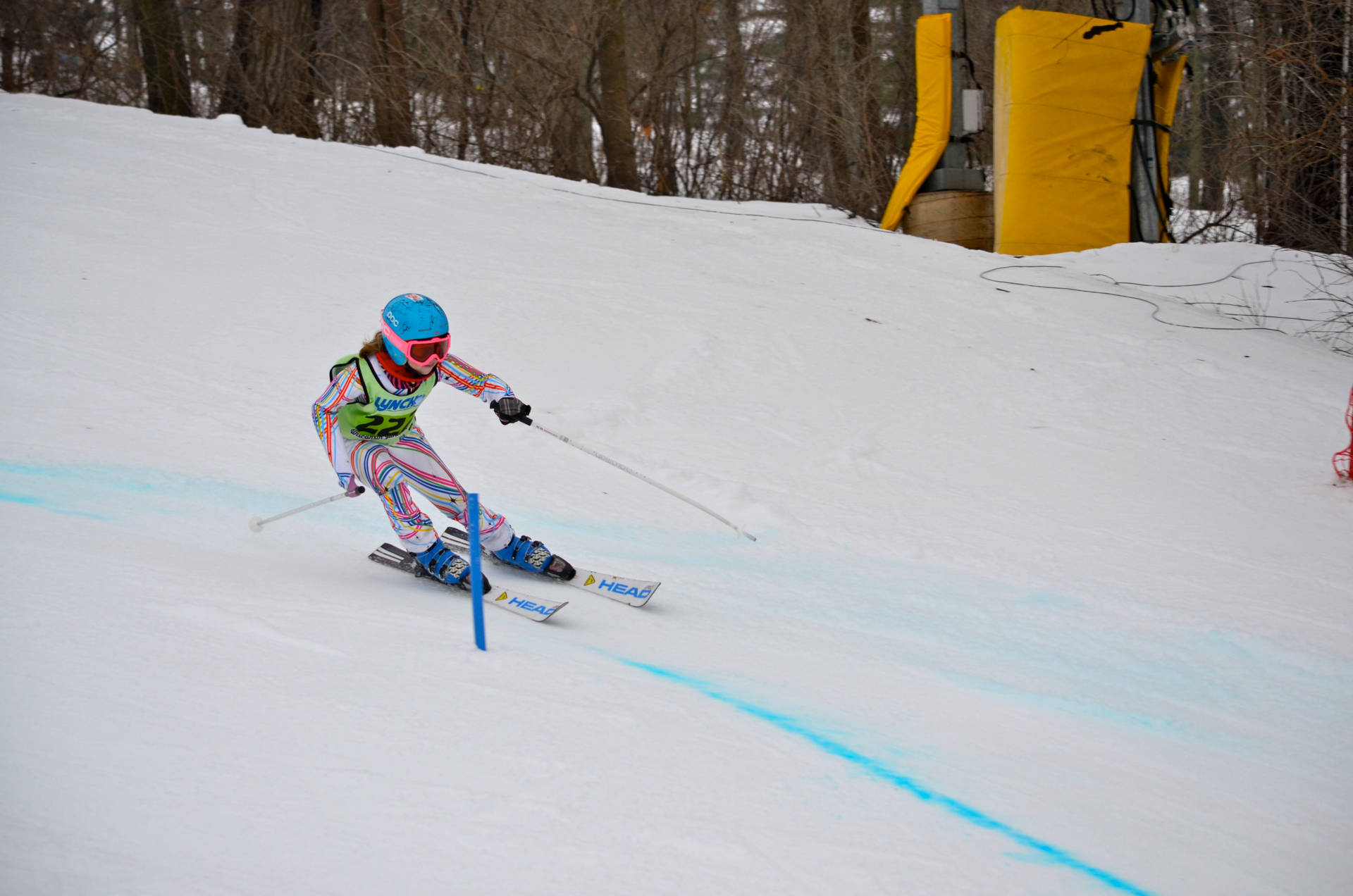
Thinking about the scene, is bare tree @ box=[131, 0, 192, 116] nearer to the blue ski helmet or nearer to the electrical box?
the electrical box

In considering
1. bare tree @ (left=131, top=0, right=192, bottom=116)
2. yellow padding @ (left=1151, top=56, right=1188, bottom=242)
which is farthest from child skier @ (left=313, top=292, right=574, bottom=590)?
bare tree @ (left=131, top=0, right=192, bottom=116)

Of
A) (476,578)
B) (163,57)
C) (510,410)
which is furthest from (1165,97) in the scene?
(163,57)

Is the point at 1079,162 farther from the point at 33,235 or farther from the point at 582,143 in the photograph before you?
the point at 33,235

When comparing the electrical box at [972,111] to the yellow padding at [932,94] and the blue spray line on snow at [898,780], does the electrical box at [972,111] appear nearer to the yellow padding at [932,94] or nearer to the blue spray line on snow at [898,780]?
the yellow padding at [932,94]

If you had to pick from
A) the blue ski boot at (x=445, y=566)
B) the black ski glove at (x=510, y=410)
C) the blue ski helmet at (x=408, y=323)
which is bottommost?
the blue ski boot at (x=445, y=566)

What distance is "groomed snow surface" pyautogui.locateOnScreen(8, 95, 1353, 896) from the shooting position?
2045 millimetres

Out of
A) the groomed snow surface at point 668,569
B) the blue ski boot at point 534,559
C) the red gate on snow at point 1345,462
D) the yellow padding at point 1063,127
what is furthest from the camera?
the yellow padding at point 1063,127

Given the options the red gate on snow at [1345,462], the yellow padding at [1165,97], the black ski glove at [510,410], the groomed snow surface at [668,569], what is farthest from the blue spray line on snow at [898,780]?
the yellow padding at [1165,97]

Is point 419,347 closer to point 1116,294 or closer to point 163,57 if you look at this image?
point 1116,294

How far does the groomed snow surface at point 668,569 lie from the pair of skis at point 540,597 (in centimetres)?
7

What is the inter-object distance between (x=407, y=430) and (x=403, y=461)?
0.14 meters

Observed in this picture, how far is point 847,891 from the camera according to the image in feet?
6.46

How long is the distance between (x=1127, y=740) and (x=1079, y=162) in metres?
8.59

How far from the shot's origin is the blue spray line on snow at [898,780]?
2.24 meters
